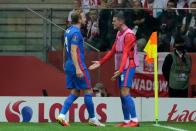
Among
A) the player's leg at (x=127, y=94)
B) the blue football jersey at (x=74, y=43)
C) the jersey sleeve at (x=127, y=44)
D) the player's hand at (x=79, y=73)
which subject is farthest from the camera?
the player's leg at (x=127, y=94)

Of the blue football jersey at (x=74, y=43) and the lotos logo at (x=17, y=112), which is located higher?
A: the blue football jersey at (x=74, y=43)

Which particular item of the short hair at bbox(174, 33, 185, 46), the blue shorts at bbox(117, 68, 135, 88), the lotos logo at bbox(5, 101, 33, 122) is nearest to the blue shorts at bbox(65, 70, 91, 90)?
the blue shorts at bbox(117, 68, 135, 88)

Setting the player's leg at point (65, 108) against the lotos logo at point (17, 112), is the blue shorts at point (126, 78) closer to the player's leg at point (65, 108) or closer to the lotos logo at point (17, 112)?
the player's leg at point (65, 108)

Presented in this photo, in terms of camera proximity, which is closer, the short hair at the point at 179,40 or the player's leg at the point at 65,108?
the player's leg at the point at 65,108

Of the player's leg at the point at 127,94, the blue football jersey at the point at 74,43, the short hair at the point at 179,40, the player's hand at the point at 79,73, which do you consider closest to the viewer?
the player's hand at the point at 79,73

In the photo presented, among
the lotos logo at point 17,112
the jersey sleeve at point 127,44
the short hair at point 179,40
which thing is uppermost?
the jersey sleeve at point 127,44

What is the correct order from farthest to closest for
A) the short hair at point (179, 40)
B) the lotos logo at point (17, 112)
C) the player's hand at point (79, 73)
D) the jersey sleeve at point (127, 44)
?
the short hair at point (179, 40), the lotos logo at point (17, 112), the jersey sleeve at point (127, 44), the player's hand at point (79, 73)

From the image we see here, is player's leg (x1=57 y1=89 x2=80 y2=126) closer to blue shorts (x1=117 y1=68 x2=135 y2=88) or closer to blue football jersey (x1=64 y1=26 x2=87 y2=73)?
blue football jersey (x1=64 y1=26 x2=87 y2=73)

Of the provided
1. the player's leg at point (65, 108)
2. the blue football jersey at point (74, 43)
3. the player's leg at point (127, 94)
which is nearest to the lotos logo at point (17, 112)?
the player's leg at point (65, 108)

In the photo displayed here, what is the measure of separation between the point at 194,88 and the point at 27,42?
4423mm

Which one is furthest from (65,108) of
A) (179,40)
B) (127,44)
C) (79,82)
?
(179,40)

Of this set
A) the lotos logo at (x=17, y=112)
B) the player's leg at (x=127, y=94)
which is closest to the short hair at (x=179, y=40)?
the lotos logo at (x=17, y=112)

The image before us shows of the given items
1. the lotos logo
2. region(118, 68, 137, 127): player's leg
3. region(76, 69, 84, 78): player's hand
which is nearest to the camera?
region(76, 69, 84, 78): player's hand

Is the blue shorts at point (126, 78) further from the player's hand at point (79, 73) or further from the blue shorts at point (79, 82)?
the player's hand at point (79, 73)
